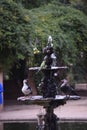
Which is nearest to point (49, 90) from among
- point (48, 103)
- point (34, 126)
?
point (48, 103)

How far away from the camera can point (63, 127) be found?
15.8 m

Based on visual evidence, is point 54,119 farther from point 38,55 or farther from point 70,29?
point 70,29

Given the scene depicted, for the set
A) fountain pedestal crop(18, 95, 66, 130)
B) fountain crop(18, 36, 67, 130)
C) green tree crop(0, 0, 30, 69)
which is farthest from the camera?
green tree crop(0, 0, 30, 69)

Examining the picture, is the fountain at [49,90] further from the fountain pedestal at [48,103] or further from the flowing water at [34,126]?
the flowing water at [34,126]

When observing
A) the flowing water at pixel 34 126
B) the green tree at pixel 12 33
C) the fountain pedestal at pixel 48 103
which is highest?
the fountain pedestal at pixel 48 103

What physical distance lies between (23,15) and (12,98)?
8.17m

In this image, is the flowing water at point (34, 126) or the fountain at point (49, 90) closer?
the fountain at point (49, 90)

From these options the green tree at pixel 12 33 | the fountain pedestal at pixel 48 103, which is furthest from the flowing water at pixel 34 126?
the green tree at pixel 12 33

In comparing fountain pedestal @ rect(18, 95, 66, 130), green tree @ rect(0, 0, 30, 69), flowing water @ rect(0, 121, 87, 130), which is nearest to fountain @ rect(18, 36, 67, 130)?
fountain pedestal @ rect(18, 95, 66, 130)

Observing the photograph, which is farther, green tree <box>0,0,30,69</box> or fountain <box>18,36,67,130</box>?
green tree <box>0,0,30,69</box>

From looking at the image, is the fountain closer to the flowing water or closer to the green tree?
the flowing water

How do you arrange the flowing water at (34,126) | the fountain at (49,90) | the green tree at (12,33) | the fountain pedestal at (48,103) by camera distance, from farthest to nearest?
the green tree at (12,33), the flowing water at (34,126), the fountain at (49,90), the fountain pedestal at (48,103)

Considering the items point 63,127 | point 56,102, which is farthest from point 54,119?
point 63,127

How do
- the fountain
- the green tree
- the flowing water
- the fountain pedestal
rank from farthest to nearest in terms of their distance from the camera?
the green tree
the flowing water
the fountain
the fountain pedestal
